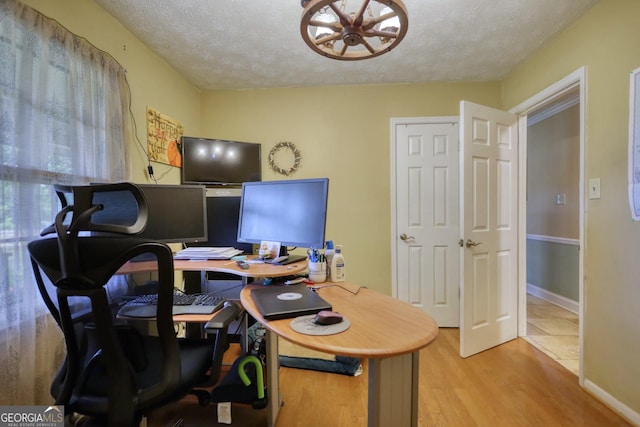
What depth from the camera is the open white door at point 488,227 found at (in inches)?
83.8

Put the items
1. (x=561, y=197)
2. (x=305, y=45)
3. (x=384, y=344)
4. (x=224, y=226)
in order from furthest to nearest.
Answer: (x=561, y=197), (x=305, y=45), (x=224, y=226), (x=384, y=344)

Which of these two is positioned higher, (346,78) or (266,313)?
(346,78)

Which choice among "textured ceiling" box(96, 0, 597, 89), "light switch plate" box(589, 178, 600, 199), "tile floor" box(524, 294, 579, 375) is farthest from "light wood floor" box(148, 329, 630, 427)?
"textured ceiling" box(96, 0, 597, 89)

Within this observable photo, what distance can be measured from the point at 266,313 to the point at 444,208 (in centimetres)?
232

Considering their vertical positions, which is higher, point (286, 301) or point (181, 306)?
point (286, 301)

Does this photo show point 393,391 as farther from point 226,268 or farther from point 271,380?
point 226,268

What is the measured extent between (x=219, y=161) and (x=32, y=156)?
1484 mm

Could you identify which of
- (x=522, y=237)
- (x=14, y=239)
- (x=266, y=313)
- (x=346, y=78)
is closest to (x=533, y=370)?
(x=522, y=237)

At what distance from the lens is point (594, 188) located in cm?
170

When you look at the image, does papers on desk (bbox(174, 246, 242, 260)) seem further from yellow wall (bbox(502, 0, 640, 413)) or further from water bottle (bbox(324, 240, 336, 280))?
yellow wall (bbox(502, 0, 640, 413))

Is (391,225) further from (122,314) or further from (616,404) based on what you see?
(122,314)

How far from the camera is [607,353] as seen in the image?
1620 millimetres

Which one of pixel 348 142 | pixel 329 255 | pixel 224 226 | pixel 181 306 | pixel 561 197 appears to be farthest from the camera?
pixel 561 197

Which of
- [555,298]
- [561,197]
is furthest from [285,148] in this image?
[555,298]
